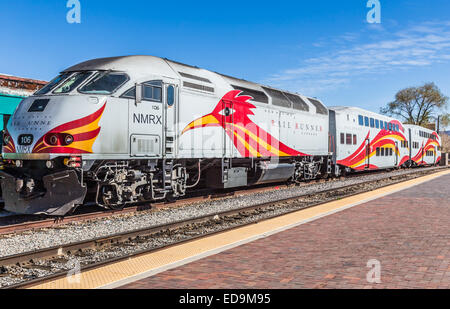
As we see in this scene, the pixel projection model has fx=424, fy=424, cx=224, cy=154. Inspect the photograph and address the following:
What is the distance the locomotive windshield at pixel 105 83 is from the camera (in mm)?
10586

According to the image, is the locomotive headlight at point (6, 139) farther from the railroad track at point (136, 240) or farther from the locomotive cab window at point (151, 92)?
the railroad track at point (136, 240)

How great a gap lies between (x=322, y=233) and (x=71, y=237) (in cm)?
526

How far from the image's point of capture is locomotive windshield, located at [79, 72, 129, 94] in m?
10.6

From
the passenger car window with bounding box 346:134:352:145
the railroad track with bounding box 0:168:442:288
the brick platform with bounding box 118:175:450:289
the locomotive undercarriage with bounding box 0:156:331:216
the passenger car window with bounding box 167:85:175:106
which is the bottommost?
the railroad track with bounding box 0:168:442:288

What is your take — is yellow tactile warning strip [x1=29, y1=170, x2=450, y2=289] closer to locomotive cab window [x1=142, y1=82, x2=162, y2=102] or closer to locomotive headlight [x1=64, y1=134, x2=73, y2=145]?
locomotive headlight [x1=64, y1=134, x2=73, y2=145]

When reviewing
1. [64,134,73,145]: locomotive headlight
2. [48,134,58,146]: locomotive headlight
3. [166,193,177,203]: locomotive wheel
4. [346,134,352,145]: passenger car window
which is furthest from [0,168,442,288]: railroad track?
[346,134,352,145]: passenger car window

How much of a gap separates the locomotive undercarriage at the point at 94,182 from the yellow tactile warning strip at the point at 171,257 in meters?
3.59

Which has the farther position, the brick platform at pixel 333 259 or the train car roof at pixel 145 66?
the train car roof at pixel 145 66

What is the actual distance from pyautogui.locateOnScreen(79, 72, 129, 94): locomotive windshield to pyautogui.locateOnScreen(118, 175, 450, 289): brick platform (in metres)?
5.66

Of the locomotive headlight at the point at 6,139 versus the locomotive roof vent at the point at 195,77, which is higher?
the locomotive roof vent at the point at 195,77

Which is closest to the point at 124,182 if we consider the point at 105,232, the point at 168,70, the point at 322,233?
the point at 105,232

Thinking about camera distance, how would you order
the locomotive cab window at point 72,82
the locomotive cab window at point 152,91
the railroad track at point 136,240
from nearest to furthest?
the railroad track at point 136,240, the locomotive cab window at point 72,82, the locomotive cab window at point 152,91

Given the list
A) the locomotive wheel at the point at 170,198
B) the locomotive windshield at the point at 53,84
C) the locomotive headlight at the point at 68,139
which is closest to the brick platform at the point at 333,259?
the locomotive wheel at the point at 170,198
